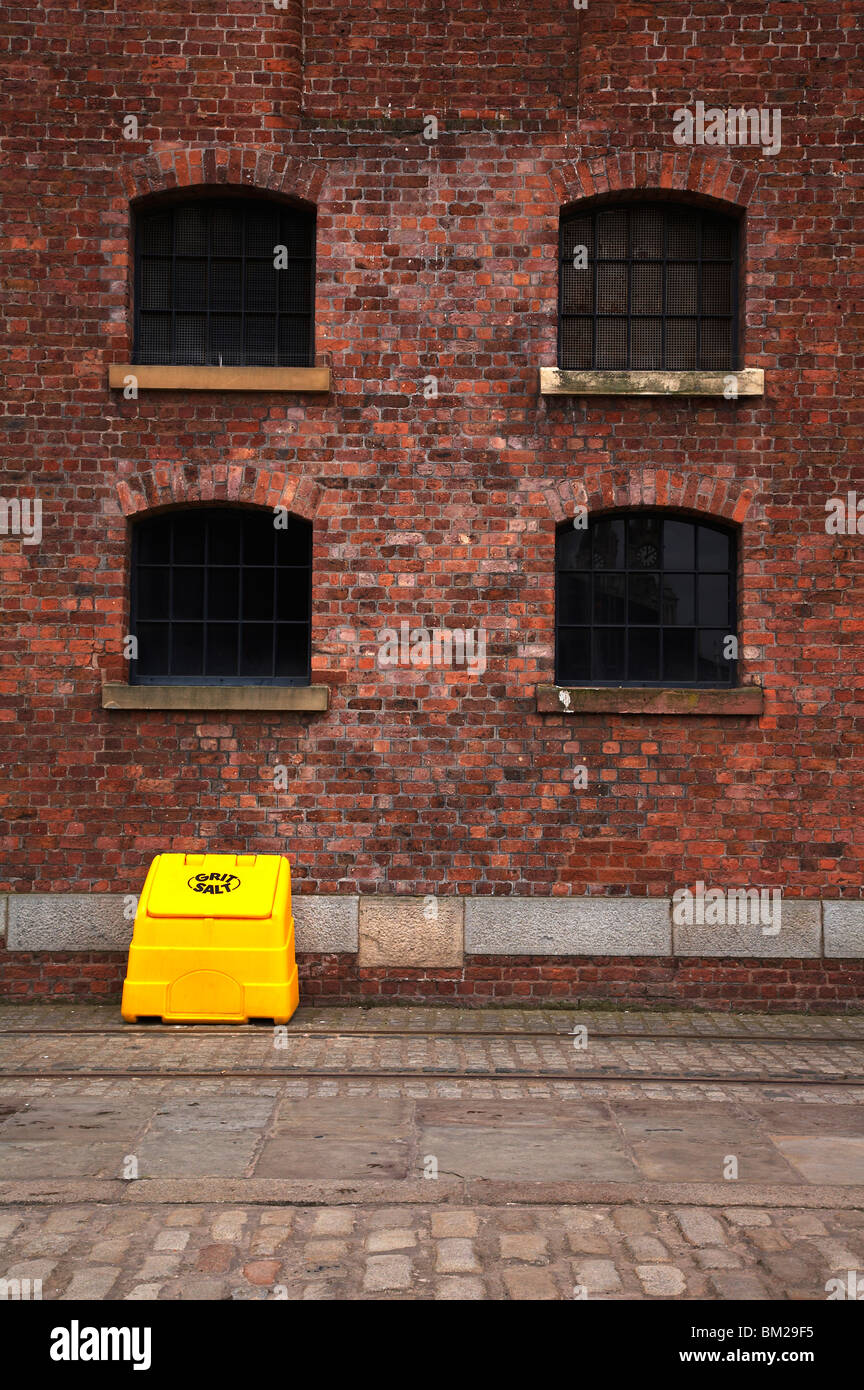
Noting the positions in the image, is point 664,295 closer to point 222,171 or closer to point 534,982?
point 222,171

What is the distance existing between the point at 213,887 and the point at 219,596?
249 centimetres

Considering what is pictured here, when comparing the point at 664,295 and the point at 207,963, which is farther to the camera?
the point at 664,295

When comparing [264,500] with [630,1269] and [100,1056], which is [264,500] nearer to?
[100,1056]

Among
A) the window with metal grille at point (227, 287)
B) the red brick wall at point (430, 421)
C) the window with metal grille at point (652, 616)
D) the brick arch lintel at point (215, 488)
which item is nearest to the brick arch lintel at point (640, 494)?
the red brick wall at point (430, 421)

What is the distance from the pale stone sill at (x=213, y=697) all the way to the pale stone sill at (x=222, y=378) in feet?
7.82

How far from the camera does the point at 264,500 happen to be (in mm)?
9641

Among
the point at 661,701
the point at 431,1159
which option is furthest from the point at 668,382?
the point at 431,1159

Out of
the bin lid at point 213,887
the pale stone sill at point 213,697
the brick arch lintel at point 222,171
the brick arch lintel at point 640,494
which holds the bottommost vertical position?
the bin lid at point 213,887

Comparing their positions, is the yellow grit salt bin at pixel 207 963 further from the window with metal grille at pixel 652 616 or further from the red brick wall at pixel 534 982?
the window with metal grille at pixel 652 616

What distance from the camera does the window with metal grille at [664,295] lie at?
10.0 metres

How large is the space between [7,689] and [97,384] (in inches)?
100.0

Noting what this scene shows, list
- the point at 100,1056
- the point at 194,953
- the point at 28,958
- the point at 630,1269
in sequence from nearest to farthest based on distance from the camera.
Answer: the point at 630,1269 → the point at 100,1056 → the point at 194,953 → the point at 28,958

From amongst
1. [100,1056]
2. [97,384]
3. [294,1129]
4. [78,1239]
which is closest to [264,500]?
[97,384]

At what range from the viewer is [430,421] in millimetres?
9688
